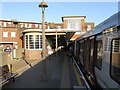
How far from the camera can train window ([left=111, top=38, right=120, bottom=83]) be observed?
3736mm

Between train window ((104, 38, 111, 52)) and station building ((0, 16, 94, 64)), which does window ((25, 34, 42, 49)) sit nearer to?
station building ((0, 16, 94, 64))

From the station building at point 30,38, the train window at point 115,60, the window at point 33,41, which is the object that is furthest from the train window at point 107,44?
the window at point 33,41

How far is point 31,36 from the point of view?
2317 centimetres

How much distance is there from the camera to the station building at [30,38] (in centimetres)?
2281

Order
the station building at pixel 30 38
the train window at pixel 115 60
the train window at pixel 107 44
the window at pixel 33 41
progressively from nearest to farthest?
the train window at pixel 115 60 → the train window at pixel 107 44 → the station building at pixel 30 38 → the window at pixel 33 41

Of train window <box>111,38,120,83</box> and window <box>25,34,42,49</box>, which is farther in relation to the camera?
window <box>25,34,42,49</box>

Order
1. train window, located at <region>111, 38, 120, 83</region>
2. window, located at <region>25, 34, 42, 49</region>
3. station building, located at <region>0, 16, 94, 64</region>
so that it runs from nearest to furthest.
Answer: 1. train window, located at <region>111, 38, 120, 83</region>
2. station building, located at <region>0, 16, 94, 64</region>
3. window, located at <region>25, 34, 42, 49</region>

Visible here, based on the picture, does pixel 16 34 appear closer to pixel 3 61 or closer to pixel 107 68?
pixel 3 61

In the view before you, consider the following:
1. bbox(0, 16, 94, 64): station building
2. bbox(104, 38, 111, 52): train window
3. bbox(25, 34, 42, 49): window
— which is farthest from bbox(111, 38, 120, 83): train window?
bbox(25, 34, 42, 49): window

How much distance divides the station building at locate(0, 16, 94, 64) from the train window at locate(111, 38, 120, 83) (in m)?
10.0

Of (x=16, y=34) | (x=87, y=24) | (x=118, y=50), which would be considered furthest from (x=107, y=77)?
(x=87, y=24)

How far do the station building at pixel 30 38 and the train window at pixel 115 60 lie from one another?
10.0 m

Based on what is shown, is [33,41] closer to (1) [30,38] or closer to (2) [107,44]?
(1) [30,38]

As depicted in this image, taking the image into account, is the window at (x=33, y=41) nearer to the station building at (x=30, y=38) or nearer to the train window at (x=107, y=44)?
the station building at (x=30, y=38)
